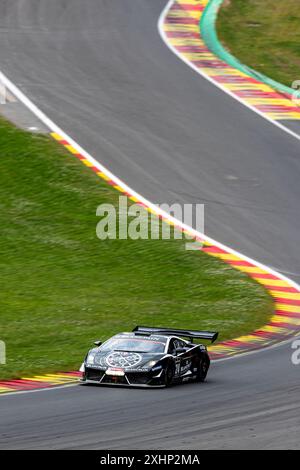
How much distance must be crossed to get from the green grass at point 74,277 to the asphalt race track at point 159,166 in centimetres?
162

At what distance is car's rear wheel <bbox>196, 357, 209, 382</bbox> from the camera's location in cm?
2011

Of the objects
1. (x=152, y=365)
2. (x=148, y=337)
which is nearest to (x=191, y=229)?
(x=148, y=337)

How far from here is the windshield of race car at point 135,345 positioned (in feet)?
65.0

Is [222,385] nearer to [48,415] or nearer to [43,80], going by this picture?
[48,415]

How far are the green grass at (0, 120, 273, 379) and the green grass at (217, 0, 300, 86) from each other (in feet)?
34.9

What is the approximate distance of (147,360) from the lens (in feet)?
62.9

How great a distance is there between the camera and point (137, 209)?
3225 centimetres

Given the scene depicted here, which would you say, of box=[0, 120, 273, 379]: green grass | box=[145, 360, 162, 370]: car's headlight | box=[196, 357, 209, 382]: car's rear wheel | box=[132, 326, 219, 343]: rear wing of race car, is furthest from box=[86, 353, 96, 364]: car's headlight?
box=[196, 357, 209, 382]: car's rear wheel

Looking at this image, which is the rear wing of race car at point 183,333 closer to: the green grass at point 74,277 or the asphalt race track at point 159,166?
the asphalt race track at point 159,166

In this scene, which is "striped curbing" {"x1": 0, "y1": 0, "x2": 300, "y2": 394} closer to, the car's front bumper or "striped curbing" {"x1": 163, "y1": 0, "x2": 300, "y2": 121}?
"striped curbing" {"x1": 163, "y1": 0, "x2": 300, "y2": 121}

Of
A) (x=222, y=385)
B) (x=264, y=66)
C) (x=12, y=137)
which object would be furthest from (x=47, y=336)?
(x=264, y=66)

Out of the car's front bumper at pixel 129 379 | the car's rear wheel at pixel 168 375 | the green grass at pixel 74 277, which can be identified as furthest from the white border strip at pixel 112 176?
the car's front bumper at pixel 129 379

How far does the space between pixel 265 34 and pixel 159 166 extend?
13078 mm

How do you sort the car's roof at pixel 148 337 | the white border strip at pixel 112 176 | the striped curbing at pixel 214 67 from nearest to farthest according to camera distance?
the car's roof at pixel 148 337
the white border strip at pixel 112 176
the striped curbing at pixel 214 67
